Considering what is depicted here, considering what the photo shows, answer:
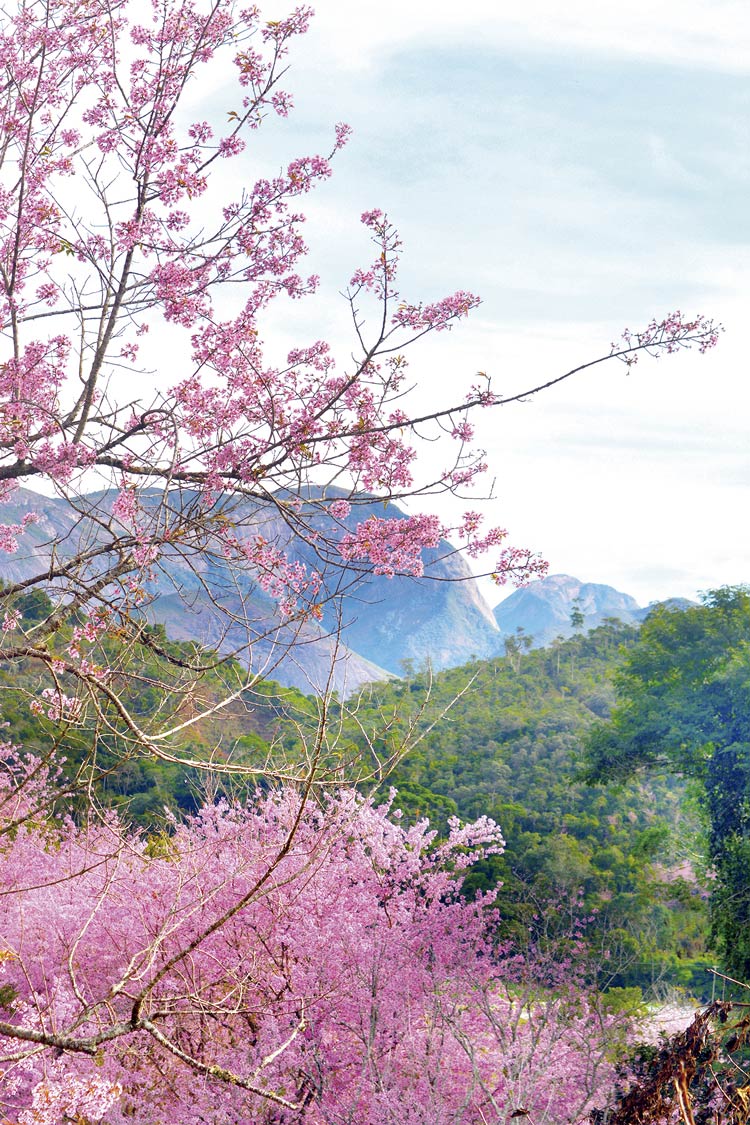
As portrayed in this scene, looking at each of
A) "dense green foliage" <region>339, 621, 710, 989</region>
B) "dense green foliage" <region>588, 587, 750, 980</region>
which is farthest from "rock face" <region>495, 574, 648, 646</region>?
"dense green foliage" <region>588, 587, 750, 980</region>

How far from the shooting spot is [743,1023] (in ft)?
7.72

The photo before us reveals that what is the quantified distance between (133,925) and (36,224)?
17.1ft

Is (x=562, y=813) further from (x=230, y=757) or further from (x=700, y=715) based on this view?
(x=230, y=757)

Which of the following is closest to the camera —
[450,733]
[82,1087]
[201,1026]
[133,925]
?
[82,1087]

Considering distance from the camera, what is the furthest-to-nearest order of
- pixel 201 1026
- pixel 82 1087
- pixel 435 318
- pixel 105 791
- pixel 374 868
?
pixel 105 791 < pixel 374 868 < pixel 201 1026 < pixel 435 318 < pixel 82 1087

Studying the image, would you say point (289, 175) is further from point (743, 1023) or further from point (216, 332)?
point (743, 1023)

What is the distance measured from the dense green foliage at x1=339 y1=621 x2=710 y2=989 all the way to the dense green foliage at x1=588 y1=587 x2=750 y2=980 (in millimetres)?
844

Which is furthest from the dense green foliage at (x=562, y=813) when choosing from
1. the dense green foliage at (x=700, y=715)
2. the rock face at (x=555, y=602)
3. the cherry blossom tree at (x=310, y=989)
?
the rock face at (x=555, y=602)

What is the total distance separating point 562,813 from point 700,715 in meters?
8.40

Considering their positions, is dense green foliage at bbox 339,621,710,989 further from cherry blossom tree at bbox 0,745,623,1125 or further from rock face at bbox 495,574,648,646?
rock face at bbox 495,574,648,646

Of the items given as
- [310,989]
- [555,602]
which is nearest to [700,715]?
[310,989]

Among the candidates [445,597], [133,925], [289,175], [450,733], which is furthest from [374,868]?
[445,597]

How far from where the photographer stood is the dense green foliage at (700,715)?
17453 millimetres

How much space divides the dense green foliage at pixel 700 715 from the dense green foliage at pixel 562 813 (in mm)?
844
